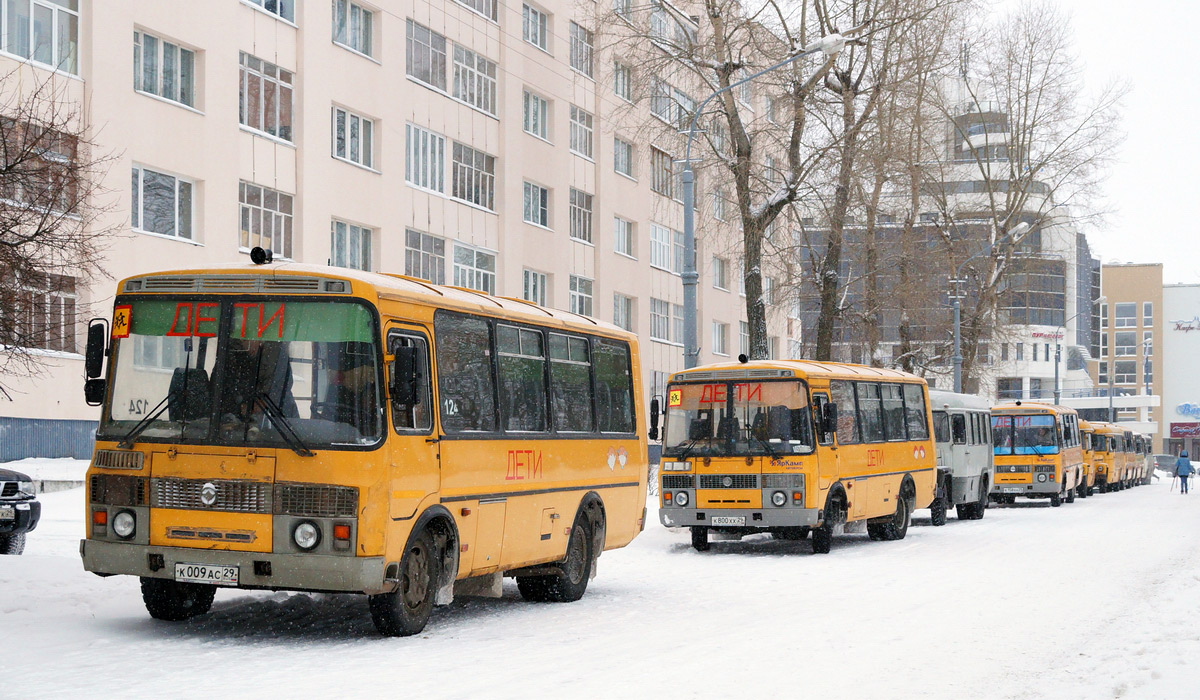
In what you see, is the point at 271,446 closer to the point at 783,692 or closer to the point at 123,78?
the point at 783,692

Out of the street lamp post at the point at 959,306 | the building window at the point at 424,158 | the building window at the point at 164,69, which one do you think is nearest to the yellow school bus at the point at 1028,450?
the street lamp post at the point at 959,306

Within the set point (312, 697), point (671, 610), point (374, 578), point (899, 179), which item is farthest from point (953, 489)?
point (312, 697)

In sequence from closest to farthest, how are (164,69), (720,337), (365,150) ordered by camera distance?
(164,69)
(365,150)
(720,337)

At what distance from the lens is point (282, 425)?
Result: 10.6 metres

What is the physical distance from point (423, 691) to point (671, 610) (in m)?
5.16

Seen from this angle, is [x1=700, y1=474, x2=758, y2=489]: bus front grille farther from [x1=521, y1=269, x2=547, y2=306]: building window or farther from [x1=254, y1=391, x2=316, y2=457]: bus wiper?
[x1=521, y1=269, x2=547, y2=306]: building window

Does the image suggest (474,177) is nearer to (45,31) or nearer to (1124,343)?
(45,31)

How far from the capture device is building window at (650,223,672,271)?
2222 inches

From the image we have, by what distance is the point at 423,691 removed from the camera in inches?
343

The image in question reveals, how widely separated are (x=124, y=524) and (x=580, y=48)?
41.3 meters

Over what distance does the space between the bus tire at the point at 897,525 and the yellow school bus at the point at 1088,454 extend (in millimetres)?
22357

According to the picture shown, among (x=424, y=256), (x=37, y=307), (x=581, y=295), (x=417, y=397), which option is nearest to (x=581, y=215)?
(x=581, y=295)

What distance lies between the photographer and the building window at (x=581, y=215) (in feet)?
165

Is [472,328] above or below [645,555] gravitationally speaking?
above
